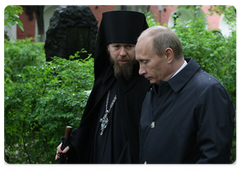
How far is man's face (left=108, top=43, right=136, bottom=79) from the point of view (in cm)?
295

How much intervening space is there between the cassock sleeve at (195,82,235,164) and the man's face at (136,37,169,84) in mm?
323

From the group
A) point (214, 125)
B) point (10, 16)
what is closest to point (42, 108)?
point (10, 16)

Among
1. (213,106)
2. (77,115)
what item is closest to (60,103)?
(77,115)

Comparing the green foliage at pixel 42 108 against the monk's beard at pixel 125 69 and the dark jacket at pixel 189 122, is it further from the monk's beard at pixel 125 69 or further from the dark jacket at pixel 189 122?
the dark jacket at pixel 189 122

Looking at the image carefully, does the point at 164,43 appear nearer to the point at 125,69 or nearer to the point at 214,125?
the point at 214,125

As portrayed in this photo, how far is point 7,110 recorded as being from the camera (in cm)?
489

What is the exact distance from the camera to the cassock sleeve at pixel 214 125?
1818 millimetres

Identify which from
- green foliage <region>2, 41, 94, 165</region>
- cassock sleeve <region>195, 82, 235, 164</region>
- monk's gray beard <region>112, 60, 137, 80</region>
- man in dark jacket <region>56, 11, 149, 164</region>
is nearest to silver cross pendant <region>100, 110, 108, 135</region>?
man in dark jacket <region>56, 11, 149, 164</region>

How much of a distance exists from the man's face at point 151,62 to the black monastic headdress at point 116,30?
846 millimetres

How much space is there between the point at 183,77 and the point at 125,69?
930 millimetres

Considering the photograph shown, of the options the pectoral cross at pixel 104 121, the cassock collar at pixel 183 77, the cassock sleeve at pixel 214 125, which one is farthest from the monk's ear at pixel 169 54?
the pectoral cross at pixel 104 121

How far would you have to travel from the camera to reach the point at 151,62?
214cm

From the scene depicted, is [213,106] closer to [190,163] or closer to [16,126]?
[190,163]

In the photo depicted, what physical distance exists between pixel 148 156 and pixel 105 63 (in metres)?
1.42
